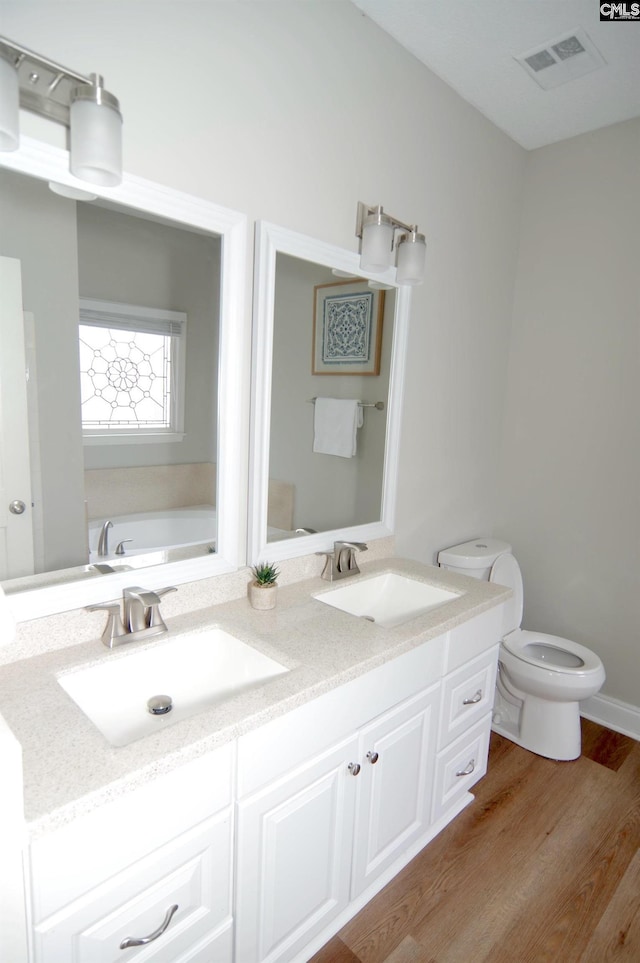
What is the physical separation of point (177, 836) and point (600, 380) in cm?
241

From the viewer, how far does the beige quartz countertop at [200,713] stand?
0.84 metres

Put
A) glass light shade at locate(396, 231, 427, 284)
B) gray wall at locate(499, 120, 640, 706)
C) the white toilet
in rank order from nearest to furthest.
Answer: glass light shade at locate(396, 231, 427, 284) < the white toilet < gray wall at locate(499, 120, 640, 706)

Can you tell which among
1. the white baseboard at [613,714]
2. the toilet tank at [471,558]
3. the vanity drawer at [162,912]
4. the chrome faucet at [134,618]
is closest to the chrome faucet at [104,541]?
the chrome faucet at [134,618]

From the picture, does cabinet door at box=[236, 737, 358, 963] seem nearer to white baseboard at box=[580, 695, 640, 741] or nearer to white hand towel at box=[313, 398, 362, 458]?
white hand towel at box=[313, 398, 362, 458]

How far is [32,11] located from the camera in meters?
1.06

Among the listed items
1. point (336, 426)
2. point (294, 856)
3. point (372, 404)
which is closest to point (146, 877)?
point (294, 856)

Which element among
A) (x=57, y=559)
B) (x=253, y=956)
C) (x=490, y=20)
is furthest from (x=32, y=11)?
(x=253, y=956)

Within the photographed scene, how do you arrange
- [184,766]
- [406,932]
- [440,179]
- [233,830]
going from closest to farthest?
[184,766], [233,830], [406,932], [440,179]

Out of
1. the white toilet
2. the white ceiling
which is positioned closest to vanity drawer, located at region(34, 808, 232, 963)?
the white toilet

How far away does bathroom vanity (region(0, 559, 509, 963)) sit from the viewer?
86 centimetres

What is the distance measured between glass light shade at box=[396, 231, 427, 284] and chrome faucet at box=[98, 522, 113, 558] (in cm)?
126

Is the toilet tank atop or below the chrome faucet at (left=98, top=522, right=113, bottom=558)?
below

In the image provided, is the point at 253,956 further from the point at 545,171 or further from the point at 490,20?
the point at 545,171

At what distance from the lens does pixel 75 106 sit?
1.05 metres
